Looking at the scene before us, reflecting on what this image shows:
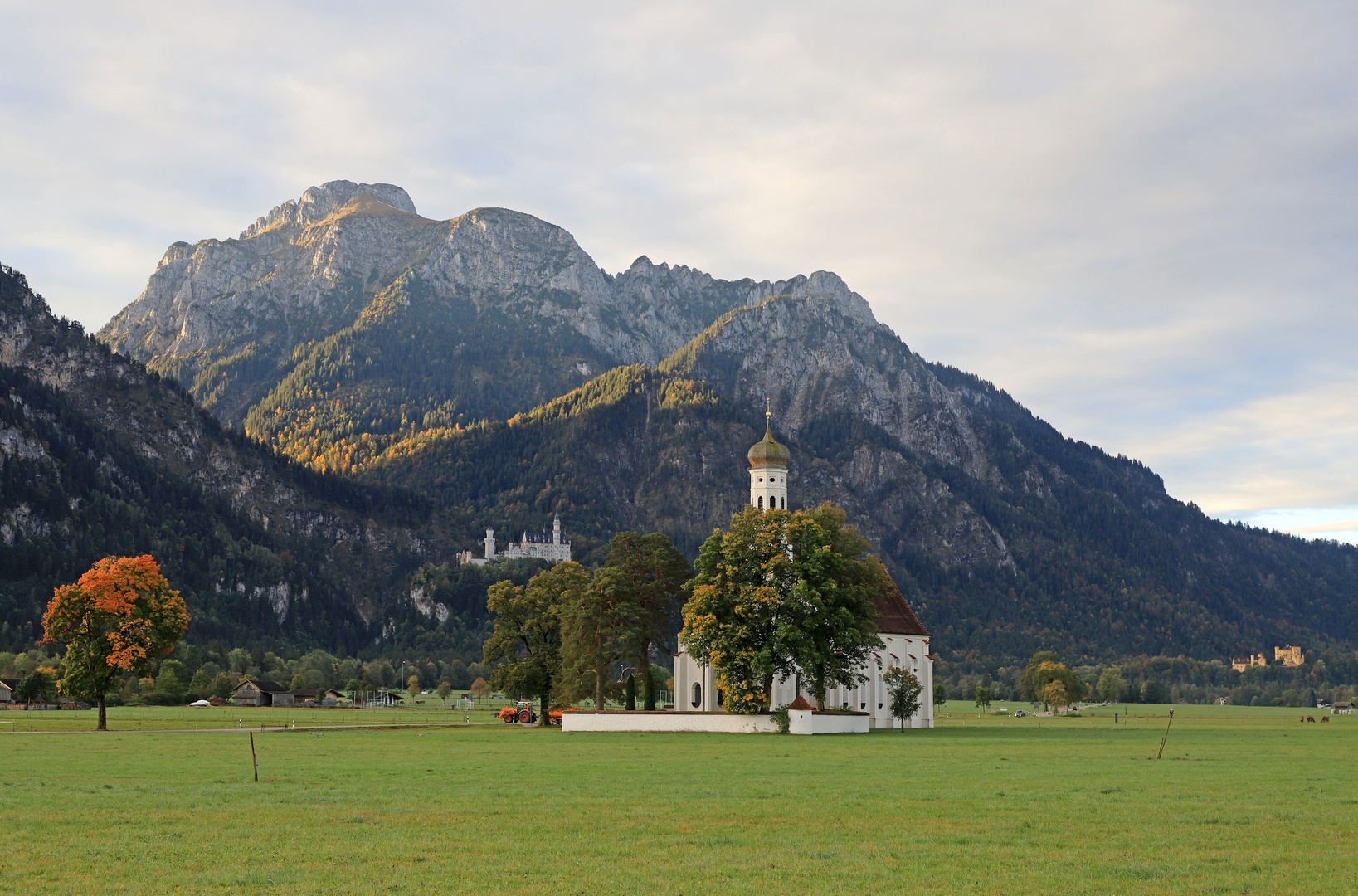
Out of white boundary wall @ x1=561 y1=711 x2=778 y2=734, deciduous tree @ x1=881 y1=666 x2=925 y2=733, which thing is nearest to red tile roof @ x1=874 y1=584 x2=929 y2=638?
deciduous tree @ x1=881 y1=666 x2=925 y2=733

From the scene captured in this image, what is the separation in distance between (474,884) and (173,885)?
5.54 m

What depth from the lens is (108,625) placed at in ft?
310

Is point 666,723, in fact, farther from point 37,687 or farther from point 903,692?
point 37,687

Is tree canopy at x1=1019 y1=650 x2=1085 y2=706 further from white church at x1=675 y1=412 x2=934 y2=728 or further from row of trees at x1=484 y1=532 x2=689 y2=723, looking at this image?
row of trees at x1=484 y1=532 x2=689 y2=723

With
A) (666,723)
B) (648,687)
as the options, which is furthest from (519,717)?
(666,723)

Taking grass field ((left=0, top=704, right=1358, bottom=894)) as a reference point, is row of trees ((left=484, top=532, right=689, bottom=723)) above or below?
above

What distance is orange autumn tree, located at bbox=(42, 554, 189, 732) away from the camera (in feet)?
Result: 305

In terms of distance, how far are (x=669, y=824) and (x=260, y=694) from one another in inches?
6288

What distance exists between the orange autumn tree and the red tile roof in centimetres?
6370

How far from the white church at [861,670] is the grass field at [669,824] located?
54049mm

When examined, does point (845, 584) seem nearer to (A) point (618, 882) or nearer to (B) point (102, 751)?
(B) point (102, 751)

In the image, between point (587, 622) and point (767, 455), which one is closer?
point (587, 622)

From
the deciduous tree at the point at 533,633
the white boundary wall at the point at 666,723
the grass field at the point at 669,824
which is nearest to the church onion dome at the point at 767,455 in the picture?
the deciduous tree at the point at 533,633

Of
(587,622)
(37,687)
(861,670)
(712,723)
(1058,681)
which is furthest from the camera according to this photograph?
(1058,681)
